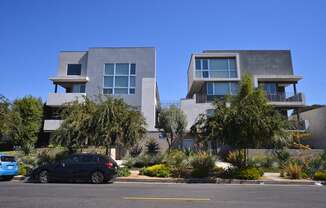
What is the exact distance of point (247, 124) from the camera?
15156 millimetres

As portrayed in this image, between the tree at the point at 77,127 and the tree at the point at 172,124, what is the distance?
34.6 ft

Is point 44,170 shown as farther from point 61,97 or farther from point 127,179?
point 61,97

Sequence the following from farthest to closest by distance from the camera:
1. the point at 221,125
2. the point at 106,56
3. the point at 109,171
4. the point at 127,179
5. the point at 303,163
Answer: the point at 106,56 → the point at 303,163 → the point at 221,125 → the point at 127,179 → the point at 109,171

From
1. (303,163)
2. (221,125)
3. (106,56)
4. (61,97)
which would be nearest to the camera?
(221,125)

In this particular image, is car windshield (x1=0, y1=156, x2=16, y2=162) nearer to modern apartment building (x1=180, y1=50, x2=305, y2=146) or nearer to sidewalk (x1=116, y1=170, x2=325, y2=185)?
sidewalk (x1=116, y1=170, x2=325, y2=185)

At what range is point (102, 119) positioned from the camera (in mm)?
18016

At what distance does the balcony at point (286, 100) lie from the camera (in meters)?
31.1

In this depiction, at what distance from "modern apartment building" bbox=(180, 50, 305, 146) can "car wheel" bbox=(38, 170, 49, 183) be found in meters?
19.1

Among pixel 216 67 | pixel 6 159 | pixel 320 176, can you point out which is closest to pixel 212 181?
pixel 320 176

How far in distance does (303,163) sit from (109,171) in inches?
525

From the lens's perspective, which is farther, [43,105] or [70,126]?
[43,105]

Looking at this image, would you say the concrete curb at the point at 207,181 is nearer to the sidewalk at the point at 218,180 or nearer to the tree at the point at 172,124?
the sidewalk at the point at 218,180

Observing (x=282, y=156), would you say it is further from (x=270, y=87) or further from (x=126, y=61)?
(x=126, y=61)

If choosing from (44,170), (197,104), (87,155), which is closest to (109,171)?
(87,155)
